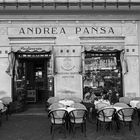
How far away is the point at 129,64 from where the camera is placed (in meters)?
8.34

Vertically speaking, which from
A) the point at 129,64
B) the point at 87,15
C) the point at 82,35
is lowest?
the point at 129,64

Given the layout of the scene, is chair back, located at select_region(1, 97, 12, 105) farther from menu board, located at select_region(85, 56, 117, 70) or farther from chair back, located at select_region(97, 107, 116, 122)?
chair back, located at select_region(97, 107, 116, 122)

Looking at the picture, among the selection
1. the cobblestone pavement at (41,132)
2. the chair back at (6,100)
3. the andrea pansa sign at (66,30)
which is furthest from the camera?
the andrea pansa sign at (66,30)

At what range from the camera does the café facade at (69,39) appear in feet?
26.6

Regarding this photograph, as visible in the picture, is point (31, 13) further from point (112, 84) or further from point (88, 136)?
point (88, 136)

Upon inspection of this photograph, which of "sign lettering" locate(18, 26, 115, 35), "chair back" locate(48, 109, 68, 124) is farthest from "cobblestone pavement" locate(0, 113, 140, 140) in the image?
"sign lettering" locate(18, 26, 115, 35)

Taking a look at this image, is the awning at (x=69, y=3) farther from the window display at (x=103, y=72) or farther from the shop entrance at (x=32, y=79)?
the shop entrance at (x=32, y=79)

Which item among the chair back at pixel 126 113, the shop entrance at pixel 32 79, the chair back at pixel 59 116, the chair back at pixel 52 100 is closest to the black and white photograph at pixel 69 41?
the chair back at pixel 52 100

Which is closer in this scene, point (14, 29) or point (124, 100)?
point (124, 100)

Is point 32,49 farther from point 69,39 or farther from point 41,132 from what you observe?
point 41,132

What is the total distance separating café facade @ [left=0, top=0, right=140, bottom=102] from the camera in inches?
319

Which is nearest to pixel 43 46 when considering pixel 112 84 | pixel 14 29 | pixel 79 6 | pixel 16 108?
pixel 14 29

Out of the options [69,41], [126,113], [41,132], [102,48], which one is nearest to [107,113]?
[126,113]

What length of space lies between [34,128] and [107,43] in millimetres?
4953
